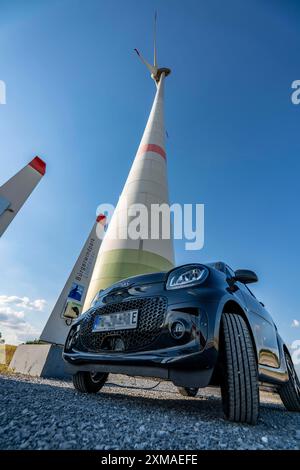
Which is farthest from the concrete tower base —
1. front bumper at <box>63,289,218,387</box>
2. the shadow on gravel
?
front bumper at <box>63,289,218,387</box>

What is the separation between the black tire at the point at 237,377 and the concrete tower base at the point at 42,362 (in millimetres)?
3683

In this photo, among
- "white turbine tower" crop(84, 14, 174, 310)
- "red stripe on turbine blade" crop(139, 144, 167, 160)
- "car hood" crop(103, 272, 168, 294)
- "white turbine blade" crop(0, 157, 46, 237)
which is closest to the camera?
"car hood" crop(103, 272, 168, 294)

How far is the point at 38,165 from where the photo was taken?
6.13 m

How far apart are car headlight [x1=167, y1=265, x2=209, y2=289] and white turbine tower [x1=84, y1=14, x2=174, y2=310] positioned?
5.60 m

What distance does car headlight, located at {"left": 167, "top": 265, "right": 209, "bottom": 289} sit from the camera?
1974mm

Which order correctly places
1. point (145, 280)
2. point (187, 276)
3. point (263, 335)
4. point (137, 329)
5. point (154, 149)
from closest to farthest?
point (137, 329), point (187, 276), point (145, 280), point (263, 335), point (154, 149)

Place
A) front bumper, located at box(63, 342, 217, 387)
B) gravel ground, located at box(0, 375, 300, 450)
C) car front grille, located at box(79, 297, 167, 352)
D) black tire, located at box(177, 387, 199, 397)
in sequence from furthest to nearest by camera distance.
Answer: black tire, located at box(177, 387, 199, 397) → car front grille, located at box(79, 297, 167, 352) → front bumper, located at box(63, 342, 217, 387) → gravel ground, located at box(0, 375, 300, 450)

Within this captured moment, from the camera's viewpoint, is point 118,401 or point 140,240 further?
point 140,240

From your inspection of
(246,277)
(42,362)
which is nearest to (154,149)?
(42,362)

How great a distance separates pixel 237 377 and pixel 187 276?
2.52ft

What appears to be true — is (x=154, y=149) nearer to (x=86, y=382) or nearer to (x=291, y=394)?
(x=291, y=394)

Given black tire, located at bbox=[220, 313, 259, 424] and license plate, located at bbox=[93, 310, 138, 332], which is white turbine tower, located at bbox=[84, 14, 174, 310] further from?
black tire, located at bbox=[220, 313, 259, 424]

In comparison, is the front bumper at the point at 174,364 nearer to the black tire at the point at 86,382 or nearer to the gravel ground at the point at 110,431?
the gravel ground at the point at 110,431
